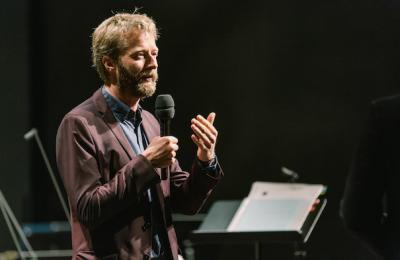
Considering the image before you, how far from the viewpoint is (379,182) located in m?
2.13

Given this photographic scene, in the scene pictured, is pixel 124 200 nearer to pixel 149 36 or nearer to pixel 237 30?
pixel 149 36

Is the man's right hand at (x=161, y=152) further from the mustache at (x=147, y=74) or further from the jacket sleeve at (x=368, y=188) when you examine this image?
the jacket sleeve at (x=368, y=188)

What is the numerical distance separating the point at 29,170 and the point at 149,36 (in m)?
3.54

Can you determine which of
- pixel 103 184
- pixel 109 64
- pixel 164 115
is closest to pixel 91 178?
pixel 103 184

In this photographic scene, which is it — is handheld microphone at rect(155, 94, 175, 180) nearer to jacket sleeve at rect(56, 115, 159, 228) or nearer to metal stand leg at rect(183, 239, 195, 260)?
jacket sleeve at rect(56, 115, 159, 228)

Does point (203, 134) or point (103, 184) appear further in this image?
point (203, 134)

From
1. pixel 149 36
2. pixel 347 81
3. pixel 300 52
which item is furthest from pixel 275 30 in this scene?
pixel 149 36

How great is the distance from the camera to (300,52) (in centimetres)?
593

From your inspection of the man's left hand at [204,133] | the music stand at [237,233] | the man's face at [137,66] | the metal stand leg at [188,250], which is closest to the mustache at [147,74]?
the man's face at [137,66]

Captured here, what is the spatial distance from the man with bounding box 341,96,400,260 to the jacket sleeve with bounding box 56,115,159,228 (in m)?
0.73

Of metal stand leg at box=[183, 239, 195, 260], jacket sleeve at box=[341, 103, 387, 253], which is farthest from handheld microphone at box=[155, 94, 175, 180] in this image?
metal stand leg at box=[183, 239, 195, 260]

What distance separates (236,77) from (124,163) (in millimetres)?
3524

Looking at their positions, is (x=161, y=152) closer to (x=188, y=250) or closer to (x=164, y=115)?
(x=164, y=115)

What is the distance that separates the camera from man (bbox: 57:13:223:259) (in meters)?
2.52
